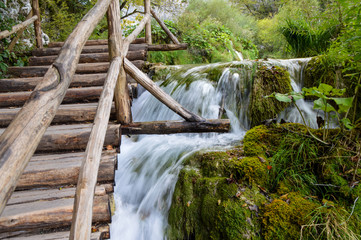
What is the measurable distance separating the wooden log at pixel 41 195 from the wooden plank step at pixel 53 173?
→ 6 cm

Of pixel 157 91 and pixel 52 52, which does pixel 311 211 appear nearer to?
pixel 157 91

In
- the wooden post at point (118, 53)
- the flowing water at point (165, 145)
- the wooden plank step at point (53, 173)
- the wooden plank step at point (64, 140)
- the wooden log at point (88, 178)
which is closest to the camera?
the wooden log at point (88, 178)

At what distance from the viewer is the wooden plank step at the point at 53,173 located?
217 cm

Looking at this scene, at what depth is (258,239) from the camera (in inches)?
75.6

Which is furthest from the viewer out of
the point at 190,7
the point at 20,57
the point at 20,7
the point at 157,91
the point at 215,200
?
the point at 190,7

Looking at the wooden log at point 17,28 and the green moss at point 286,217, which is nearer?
the green moss at point 286,217

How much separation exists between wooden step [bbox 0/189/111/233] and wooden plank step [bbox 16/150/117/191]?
0.23 metres

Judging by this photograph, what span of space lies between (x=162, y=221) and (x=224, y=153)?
3.66ft

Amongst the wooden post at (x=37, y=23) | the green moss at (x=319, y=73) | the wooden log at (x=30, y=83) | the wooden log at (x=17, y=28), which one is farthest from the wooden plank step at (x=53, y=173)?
the wooden post at (x=37, y=23)

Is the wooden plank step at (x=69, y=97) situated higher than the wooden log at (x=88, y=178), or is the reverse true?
the wooden plank step at (x=69, y=97)

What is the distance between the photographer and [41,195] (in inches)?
82.3

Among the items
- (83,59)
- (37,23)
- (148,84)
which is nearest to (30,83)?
(83,59)

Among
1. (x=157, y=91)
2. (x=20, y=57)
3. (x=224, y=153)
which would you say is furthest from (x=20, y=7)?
(x=224, y=153)

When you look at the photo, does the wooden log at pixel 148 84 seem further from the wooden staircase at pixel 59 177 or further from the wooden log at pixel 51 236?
the wooden log at pixel 51 236
